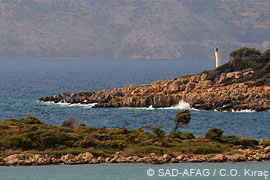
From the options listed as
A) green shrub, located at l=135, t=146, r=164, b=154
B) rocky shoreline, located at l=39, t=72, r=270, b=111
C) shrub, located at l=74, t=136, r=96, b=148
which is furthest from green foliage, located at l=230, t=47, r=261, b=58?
green shrub, located at l=135, t=146, r=164, b=154

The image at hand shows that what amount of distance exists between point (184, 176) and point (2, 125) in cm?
2396

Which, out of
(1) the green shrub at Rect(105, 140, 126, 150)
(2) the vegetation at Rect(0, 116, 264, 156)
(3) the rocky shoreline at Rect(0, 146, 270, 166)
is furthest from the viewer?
(1) the green shrub at Rect(105, 140, 126, 150)

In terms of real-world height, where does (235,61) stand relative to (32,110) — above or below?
above

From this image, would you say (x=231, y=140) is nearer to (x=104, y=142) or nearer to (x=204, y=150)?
(x=204, y=150)

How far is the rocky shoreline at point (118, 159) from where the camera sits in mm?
54031

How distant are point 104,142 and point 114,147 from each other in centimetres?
125

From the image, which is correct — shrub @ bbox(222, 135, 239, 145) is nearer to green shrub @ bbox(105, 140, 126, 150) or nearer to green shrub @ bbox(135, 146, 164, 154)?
green shrub @ bbox(135, 146, 164, 154)

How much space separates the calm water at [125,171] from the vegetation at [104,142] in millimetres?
3914

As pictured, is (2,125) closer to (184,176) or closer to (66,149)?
(66,149)

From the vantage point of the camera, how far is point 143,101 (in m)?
106

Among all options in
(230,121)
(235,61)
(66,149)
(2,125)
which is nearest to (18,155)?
(66,149)

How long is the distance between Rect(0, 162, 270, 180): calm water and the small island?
1.34 metres

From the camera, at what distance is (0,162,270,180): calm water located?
163ft

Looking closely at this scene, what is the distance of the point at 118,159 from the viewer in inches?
2160
